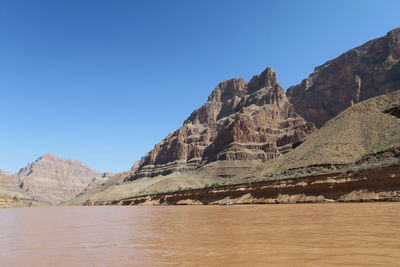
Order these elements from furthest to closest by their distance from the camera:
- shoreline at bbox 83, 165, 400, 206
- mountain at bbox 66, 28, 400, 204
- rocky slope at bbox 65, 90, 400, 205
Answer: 1. mountain at bbox 66, 28, 400, 204
2. rocky slope at bbox 65, 90, 400, 205
3. shoreline at bbox 83, 165, 400, 206

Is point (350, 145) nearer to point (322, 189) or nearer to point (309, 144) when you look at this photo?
point (309, 144)

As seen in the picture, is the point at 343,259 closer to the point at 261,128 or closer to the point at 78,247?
the point at 78,247

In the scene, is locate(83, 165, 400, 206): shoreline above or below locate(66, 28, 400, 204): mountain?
below

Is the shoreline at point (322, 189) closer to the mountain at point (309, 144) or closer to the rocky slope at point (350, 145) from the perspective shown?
the rocky slope at point (350, 145)

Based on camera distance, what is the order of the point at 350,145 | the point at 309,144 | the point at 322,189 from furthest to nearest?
the point at 309,144
the point at 350,145
the point at 322,189

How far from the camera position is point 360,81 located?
198 metres

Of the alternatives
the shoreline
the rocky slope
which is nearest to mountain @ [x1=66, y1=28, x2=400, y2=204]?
the rocky slope

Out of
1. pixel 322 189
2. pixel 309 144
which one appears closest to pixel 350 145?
pixel 309 144

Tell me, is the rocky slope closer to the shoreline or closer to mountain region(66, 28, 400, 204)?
mountain region(66, 28, 400, 204)

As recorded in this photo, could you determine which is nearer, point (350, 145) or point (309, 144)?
point (350, 145)

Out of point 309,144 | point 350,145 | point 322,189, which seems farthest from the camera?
point 309,144

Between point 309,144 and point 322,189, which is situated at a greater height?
point 309,144

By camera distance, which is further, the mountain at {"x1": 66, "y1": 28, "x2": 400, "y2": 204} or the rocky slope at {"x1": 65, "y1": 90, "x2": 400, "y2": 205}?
the mountain at {"x1": 66, "y1": 28, "x2": 400, "y2": 204}

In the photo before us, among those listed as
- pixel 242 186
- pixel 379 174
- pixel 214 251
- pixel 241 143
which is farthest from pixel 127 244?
pixel 241 143
